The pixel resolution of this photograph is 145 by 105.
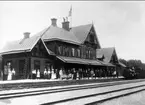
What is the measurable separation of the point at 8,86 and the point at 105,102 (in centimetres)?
734

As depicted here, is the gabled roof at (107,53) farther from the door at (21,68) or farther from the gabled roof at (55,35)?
the door at (21,68)

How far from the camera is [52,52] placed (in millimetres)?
29297

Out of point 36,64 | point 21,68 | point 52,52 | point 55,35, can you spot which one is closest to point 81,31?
point 55,35

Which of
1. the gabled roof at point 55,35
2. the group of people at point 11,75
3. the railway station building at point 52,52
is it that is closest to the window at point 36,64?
the railway station building at point 52,52

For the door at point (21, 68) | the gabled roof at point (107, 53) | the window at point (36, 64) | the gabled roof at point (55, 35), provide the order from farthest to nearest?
the gabled roof at point (107, 53)
the gabled roof at point (55, 35)
the window at point (36, 64)
the door at point (21, 68)

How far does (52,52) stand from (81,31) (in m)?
10.5

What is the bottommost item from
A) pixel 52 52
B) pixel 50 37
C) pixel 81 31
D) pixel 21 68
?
pixel 21 68

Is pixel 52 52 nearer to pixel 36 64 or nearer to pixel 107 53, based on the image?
pixel 36 64

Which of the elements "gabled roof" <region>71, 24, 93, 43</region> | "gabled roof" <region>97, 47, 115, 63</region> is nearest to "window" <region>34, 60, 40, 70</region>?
"gabled roof" <region>71, 24, 93, 43</region>

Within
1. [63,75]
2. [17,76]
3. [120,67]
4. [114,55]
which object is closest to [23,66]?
[17,76]

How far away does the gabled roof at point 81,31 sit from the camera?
119ft

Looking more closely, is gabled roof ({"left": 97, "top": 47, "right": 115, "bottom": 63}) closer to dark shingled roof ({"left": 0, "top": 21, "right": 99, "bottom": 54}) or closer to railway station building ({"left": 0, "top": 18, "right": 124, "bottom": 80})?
railway station building ({"left": 0, "top": 18, "right": 124, "bottom": 80})

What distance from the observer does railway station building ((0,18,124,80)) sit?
25031mm

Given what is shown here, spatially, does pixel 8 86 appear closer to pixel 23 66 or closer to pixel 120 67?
pixel 23 66
